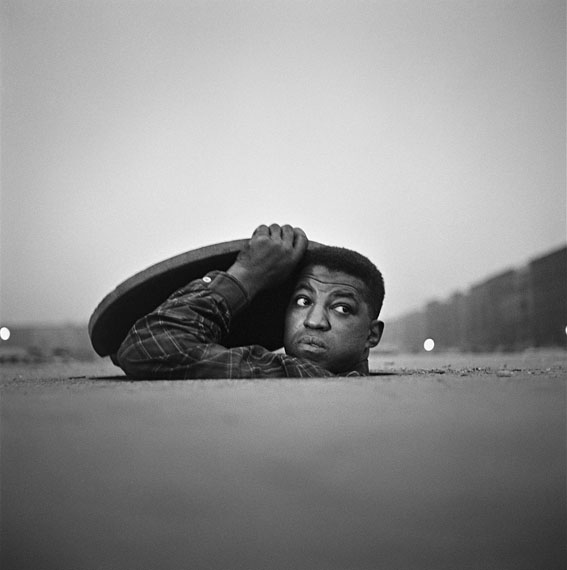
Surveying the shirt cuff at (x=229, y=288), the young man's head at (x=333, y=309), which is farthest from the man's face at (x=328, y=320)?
the shirt cuff at (x=229, y=288)

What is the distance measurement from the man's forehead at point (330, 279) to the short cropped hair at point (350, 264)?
1 cm

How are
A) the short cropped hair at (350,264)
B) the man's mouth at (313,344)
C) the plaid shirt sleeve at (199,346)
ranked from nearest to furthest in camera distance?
the plaid shirt sleeve at (199,346), the man's mouth at (313,344), the short cropped hair at (350,264)

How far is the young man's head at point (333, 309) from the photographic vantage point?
1.84 meters

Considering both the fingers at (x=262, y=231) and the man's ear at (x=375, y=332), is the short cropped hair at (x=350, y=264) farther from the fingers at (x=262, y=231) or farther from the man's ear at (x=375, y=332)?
the fingers at (x=262, y=231)

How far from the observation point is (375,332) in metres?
2.04

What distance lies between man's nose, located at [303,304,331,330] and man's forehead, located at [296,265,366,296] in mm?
76

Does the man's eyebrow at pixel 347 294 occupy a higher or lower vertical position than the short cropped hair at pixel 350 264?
lower

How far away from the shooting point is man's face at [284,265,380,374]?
1.84m

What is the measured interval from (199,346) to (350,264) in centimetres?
53

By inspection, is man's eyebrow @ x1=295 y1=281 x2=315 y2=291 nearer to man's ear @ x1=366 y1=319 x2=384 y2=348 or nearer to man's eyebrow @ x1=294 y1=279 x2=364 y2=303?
man's eyebrow @ x1=294 y1=279 x2=364 y2=303

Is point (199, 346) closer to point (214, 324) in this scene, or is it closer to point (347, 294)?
point (214, 324)

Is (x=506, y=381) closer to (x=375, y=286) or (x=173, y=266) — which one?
(x=375, y=286)

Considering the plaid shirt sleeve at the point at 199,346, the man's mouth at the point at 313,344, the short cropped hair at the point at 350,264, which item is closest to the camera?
the plaid shirt sleeve at the point at 199,346

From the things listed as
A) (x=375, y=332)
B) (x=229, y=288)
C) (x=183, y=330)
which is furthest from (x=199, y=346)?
(x=375, y=332)
